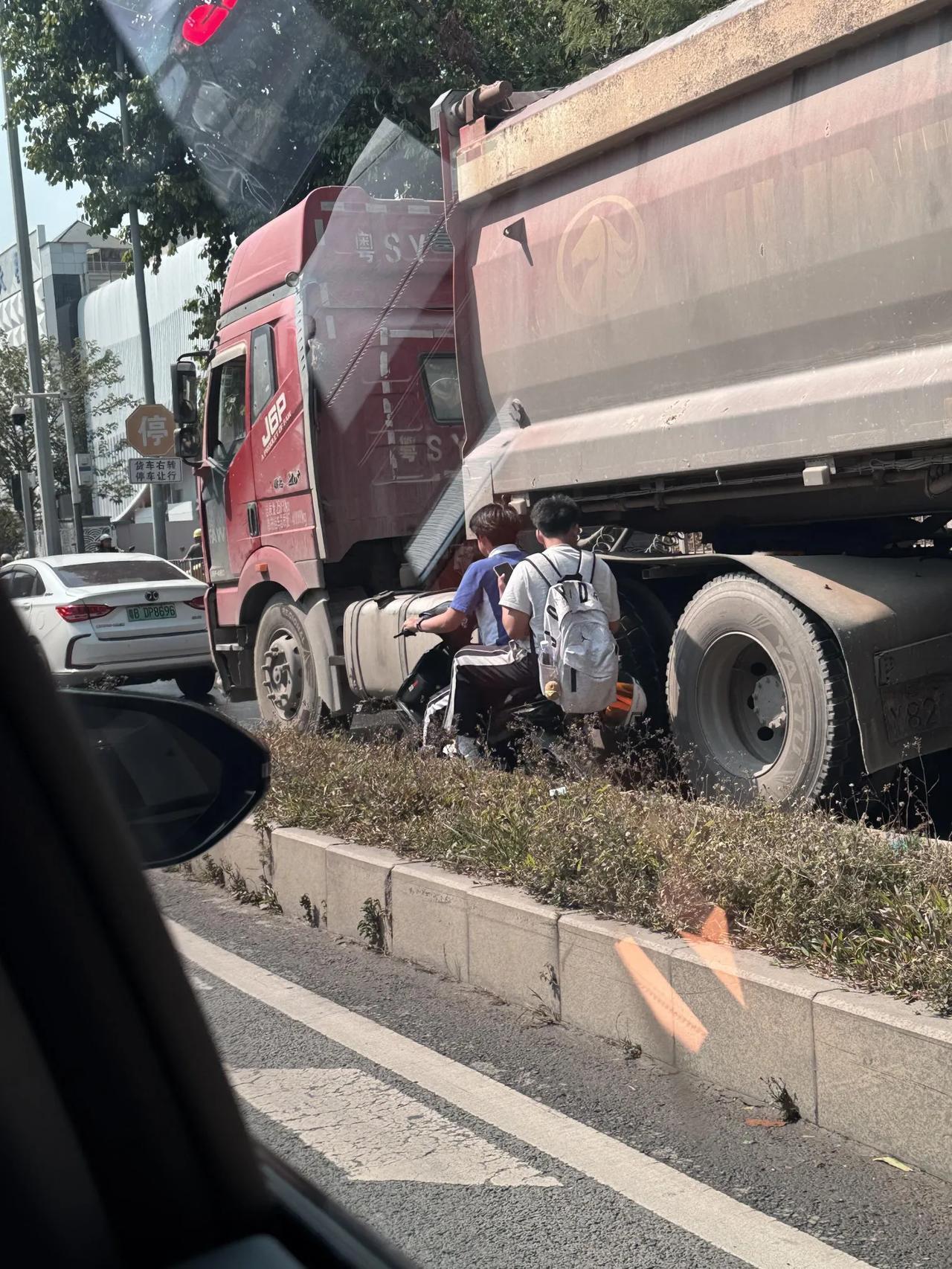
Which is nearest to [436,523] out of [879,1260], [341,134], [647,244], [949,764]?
[647,244]

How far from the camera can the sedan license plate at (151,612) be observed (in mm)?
12102

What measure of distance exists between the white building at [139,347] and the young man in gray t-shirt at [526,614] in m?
28.7

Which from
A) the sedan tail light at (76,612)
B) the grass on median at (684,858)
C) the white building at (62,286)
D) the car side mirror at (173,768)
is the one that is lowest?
the grass on median at (684,858)

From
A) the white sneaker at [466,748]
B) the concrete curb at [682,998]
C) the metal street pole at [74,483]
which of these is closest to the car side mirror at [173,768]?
the concrete curb at [682,998]

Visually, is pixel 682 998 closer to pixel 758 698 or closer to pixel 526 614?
pixel 758 698

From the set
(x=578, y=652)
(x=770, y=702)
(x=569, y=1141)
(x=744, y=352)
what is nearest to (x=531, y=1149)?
(x=569, y=1141)

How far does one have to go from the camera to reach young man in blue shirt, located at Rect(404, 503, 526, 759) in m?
7.14

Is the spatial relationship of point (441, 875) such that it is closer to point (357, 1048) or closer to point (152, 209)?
point (357, 1048)

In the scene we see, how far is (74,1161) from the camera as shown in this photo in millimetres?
1014

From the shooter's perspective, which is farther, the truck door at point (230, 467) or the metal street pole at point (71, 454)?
the metal street pole at point (71, 454)

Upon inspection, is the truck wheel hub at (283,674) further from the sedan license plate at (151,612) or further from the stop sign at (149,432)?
the stop sign at (149,432)

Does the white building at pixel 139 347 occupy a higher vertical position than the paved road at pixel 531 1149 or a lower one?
higher

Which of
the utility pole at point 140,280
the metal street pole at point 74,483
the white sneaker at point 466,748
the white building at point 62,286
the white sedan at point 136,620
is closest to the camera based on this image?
the white sneaker at point 466,748

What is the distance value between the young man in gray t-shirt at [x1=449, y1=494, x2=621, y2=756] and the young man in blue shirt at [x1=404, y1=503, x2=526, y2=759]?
0.31ft
